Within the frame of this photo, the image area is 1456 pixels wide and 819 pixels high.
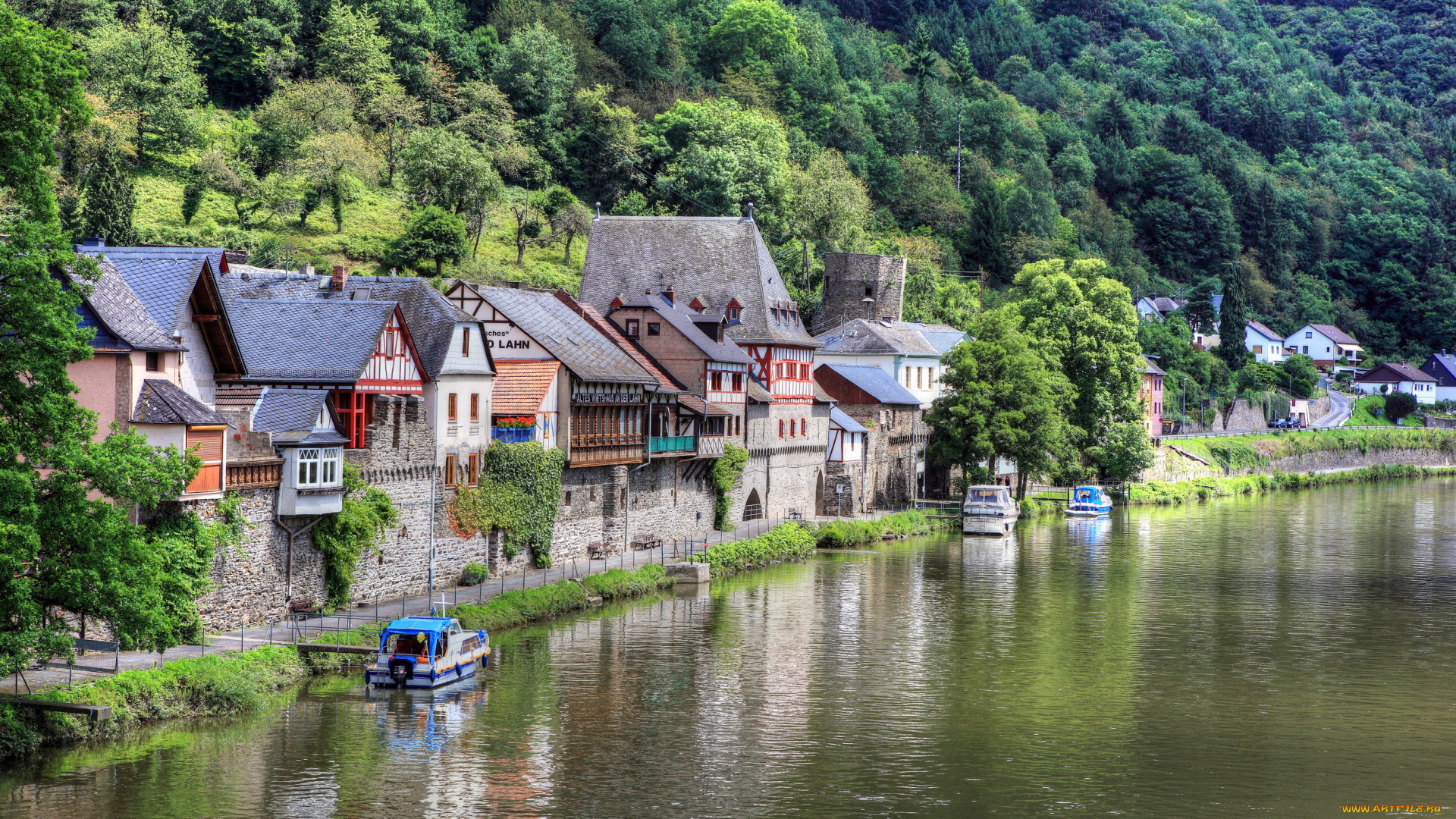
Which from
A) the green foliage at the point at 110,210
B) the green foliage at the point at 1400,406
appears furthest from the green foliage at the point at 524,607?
the green foliage at the point at 1400,406

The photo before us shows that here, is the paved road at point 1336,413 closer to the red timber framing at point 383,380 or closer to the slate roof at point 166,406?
the red timber framing at point 383,380

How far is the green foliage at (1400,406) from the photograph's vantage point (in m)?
156

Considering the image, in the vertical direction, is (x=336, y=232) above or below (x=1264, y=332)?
below

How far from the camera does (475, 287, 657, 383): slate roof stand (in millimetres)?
54031

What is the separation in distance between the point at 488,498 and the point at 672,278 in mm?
29678

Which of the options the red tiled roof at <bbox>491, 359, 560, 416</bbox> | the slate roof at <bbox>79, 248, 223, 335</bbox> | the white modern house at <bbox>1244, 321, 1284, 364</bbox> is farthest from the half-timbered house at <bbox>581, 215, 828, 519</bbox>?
the white modern house at <bbox>1244, 321, 1284, 364</bbox>

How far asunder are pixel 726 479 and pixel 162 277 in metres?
32.7

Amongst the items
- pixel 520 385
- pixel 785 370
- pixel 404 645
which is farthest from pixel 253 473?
pixel 785 370

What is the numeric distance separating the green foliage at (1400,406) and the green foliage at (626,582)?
406ft

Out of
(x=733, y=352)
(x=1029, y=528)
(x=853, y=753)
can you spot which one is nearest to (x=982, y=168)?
(x=1029, y=528)

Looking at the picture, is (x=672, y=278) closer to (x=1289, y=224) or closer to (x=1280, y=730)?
(x=1280, y=730)

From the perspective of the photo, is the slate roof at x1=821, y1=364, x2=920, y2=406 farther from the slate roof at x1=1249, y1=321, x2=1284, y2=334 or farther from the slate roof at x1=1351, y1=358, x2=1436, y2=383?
the slate roof at x1=1249, y1=321, x2=1284, y2=334

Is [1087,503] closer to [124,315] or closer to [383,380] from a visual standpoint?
[383,380]

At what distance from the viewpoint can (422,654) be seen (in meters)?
36.5
